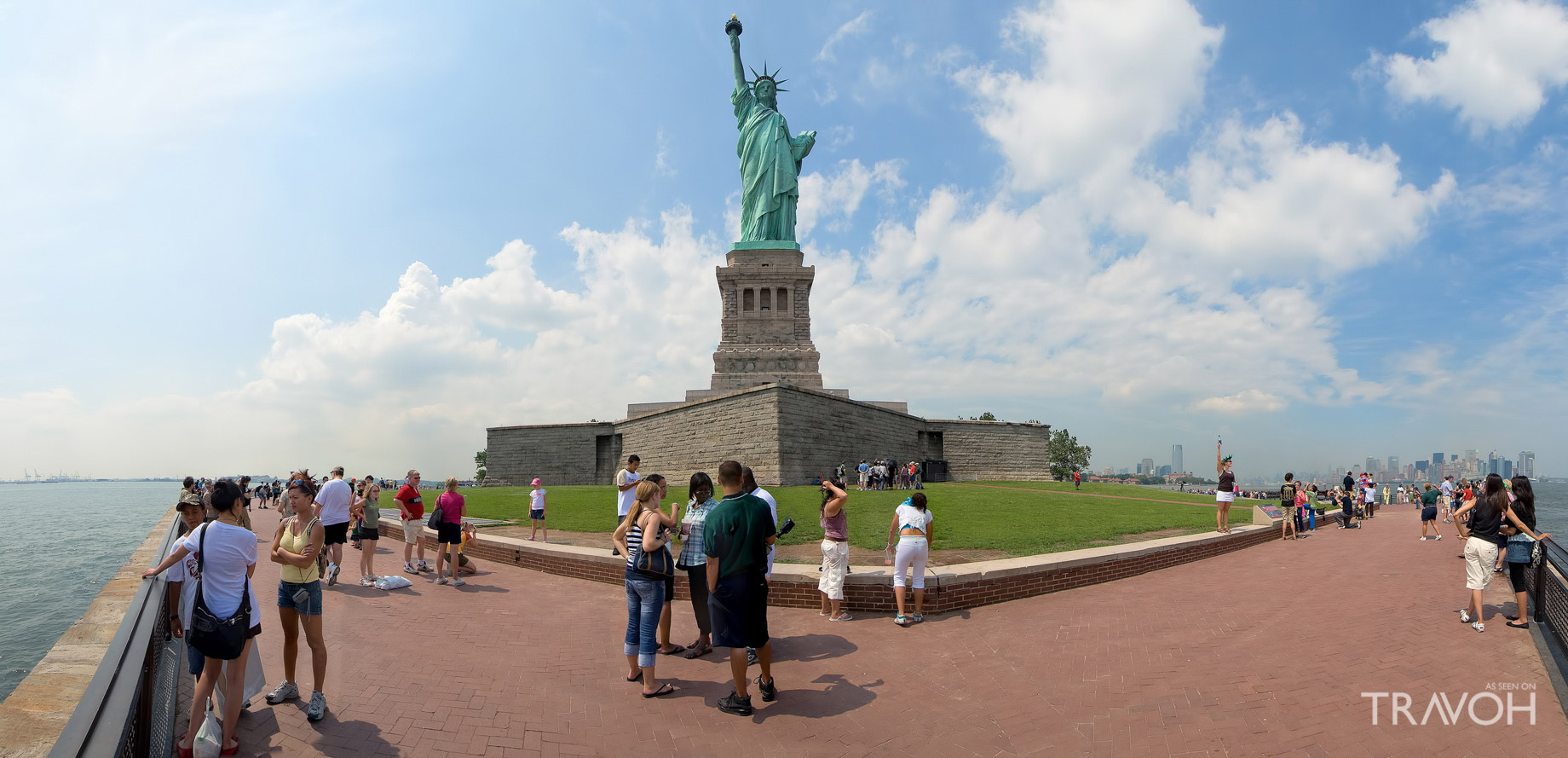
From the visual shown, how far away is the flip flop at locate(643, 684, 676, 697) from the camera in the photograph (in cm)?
548

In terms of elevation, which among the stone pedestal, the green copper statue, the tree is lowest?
the tree

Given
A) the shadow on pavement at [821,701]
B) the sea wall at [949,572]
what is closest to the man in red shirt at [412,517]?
the sea wall at [949,572]

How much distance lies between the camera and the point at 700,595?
674 centimetres

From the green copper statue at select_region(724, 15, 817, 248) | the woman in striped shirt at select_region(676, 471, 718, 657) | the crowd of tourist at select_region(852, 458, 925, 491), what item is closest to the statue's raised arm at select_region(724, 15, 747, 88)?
the green copper statue at select_region(724, 15, 817, 248)

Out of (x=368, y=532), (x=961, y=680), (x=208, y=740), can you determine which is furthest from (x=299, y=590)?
(x=368, y=532)

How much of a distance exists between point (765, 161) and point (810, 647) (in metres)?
45.3

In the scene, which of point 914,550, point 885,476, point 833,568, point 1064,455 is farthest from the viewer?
point 1064,455

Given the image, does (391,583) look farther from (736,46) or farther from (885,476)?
(736,46)

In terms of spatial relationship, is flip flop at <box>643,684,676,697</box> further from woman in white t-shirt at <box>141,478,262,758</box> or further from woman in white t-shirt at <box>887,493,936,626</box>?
woman in white t-shirt at <box>887,493,936,626</box>

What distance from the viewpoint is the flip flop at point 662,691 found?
5.48 metres

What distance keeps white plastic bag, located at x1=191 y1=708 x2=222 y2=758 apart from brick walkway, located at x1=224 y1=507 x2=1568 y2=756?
341mm

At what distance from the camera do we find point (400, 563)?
12.2m

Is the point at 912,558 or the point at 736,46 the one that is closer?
the point at 912,558

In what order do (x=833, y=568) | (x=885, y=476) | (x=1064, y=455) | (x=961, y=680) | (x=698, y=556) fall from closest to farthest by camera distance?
1. (x=961, y=680)
2. (x=698, y=556)
3. (x=833, y=568)
4. (x=885, y=476)
5. (x=1064, y=455)
